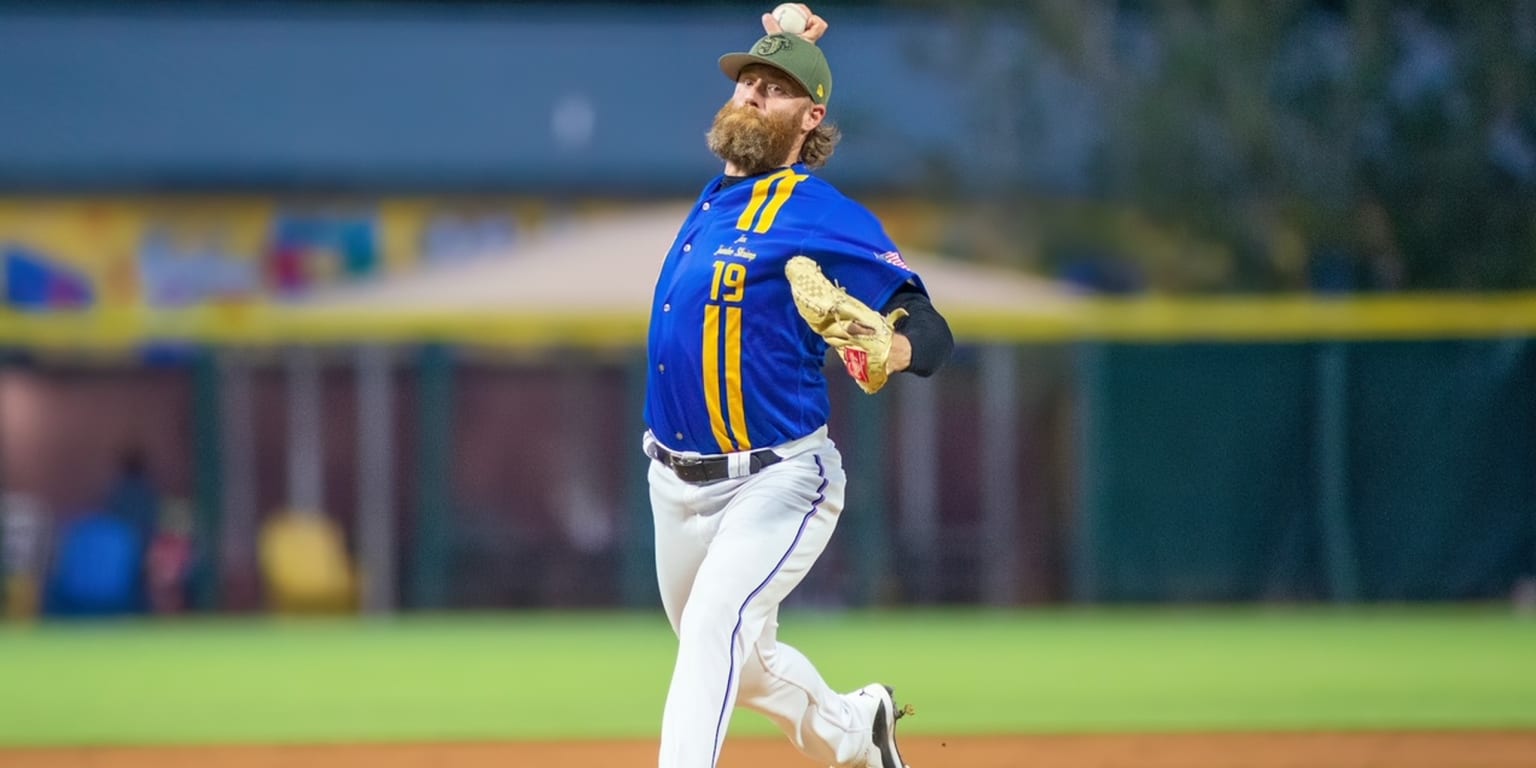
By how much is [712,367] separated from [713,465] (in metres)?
0.21

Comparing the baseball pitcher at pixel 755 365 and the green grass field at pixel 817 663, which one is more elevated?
the baseball pitcher at pixel 755 365

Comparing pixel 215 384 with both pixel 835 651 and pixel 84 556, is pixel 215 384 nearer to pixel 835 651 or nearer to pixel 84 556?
pixel 84 556

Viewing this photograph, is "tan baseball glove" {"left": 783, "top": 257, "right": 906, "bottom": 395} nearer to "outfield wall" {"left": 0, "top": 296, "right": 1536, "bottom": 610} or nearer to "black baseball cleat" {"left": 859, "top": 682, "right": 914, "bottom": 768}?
"black baseball cleat" {"left": 859, "top": 682, "right": 914, "bottom": 768}

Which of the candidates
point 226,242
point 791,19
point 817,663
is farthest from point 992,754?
point 226,242

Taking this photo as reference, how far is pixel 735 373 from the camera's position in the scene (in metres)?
4.32

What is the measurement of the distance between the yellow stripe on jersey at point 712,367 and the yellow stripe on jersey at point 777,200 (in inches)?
8.1

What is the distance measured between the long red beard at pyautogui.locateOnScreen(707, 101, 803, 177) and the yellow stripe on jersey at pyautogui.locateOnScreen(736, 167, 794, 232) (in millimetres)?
38

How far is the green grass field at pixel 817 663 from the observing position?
727 cm

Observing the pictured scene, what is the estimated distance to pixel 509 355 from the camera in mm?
13789

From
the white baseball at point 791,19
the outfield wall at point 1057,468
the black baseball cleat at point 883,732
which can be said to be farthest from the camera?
the outfield wall at point 1057,468

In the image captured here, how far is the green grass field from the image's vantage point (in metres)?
7.27

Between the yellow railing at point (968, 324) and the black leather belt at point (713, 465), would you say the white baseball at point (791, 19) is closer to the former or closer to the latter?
the black leather belt at point (713, 465)

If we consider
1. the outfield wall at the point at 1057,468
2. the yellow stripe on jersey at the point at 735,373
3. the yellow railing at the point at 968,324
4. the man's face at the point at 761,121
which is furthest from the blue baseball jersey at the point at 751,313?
the outfield wall at the point at 1057,468

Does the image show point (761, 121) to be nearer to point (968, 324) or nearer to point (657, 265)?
point (968, 324)
